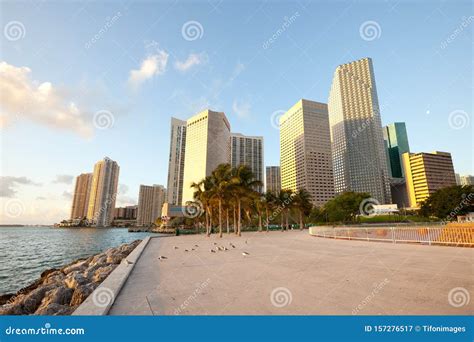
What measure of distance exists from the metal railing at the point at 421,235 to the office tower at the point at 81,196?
646 feet

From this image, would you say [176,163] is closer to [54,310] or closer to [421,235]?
[421,235]

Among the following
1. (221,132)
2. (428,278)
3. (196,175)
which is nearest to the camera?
(428,278)

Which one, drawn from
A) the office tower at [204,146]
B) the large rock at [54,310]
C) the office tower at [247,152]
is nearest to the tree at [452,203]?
the large rock at [54,310]

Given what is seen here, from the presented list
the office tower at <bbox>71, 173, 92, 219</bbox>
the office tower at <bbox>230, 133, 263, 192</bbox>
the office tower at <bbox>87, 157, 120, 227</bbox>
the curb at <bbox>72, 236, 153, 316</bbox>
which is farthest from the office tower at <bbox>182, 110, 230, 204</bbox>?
the curb at <bbox>72, 236, 153, 316</bbox>

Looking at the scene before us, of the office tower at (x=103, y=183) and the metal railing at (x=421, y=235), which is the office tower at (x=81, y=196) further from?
the metal railing at (x=421, y=235)

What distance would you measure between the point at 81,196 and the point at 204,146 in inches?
4691

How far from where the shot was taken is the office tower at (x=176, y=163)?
16375cm

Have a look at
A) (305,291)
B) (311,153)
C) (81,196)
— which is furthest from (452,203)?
(81,196)

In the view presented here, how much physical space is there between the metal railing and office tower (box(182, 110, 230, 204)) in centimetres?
12182

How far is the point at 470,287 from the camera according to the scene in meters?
5.05

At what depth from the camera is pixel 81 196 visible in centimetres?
18688
